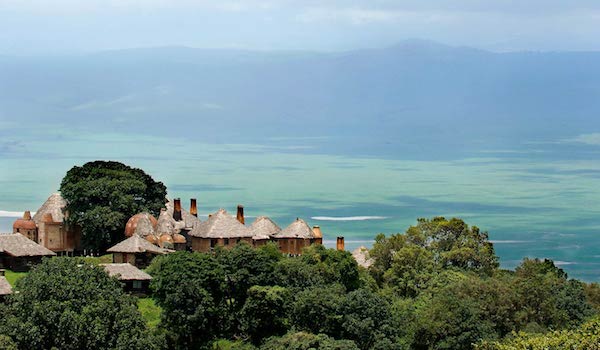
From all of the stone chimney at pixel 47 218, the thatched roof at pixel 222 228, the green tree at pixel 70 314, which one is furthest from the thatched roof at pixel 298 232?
the green tree at pixel 70 314

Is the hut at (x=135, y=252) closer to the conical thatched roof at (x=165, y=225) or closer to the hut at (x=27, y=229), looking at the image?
the conical thatched roof at (x=165, y=225)

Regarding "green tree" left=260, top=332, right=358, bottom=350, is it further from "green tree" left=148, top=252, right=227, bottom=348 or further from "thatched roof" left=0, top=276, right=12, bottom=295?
"thatched roof" left=0, top=276, right=12, bottom=295

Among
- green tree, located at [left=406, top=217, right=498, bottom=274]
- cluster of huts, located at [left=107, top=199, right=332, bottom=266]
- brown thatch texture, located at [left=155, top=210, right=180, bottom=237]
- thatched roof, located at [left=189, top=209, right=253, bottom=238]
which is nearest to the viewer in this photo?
cluster of huts, located at [left=107, top=199, right=332, bottom=266]

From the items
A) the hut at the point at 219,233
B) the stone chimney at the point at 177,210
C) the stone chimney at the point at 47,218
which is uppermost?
the stone chimney at the point at 177,210

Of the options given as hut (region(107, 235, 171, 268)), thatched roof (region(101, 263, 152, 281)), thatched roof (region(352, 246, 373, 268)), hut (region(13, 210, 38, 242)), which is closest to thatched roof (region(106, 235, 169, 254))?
hut (region(107, 235, 171, 268))

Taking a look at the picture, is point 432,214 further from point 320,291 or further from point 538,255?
point 320,291

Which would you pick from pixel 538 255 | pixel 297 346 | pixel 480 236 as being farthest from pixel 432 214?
pixel 297 346
